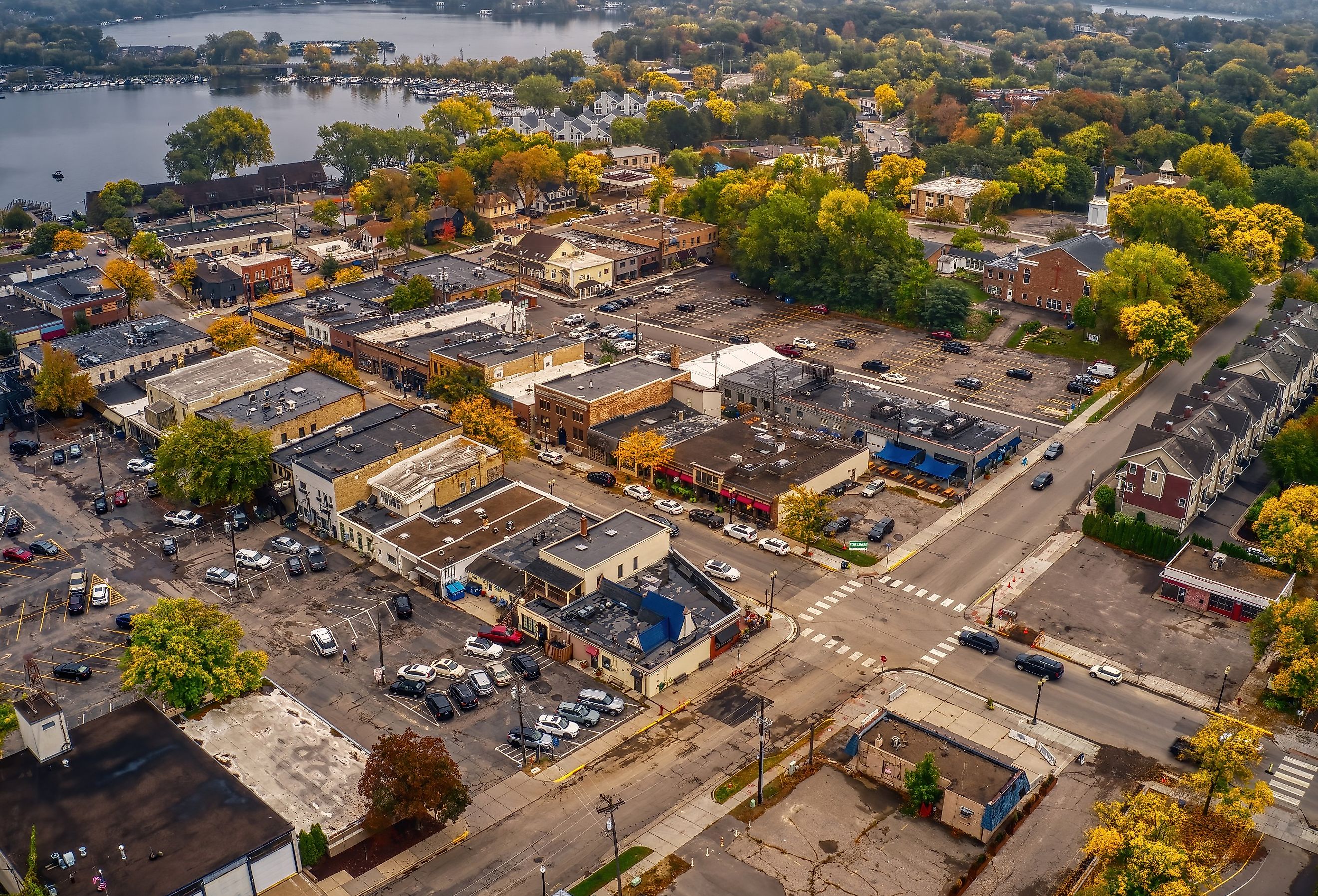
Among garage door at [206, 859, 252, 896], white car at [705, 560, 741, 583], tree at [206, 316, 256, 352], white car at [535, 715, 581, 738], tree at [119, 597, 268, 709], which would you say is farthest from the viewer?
tree at [206, 316, 256, 352]

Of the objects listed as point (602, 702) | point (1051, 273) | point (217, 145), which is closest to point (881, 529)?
point (602, 702)

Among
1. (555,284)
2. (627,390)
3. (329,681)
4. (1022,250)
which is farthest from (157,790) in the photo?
(1022,250)

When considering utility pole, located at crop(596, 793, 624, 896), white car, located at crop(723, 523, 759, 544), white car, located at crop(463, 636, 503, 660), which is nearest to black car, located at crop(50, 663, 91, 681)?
white car, located at crop(463, 636, 503, 660)

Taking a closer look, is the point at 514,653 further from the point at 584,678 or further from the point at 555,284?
the point at 555,284

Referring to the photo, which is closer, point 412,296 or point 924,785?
point 924,785

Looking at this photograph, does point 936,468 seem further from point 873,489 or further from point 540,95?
point 540,95

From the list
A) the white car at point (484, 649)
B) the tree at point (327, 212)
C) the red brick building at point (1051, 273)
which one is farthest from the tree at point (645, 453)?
the tree at point (327, 212)

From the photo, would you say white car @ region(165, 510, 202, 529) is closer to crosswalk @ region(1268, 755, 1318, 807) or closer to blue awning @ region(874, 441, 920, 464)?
blue awning @ region(874, 441, 920, 464)
